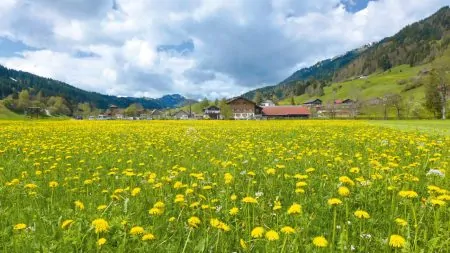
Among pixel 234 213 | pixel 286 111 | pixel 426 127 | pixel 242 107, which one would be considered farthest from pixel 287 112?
pixel 234 213

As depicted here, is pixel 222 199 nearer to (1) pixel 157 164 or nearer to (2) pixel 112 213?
(2) pixel 112 213

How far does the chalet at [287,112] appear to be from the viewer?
14312 cm

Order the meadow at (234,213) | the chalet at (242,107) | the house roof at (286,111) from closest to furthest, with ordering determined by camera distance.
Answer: the meadow at (234,213) → the house roof at (286,111) → the chalet at (242,107)

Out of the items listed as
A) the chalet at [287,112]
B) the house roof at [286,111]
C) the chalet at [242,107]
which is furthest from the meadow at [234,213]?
the chalet at [242,107]

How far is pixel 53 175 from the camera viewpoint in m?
7.00

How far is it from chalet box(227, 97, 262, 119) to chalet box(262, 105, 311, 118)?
7132 mm

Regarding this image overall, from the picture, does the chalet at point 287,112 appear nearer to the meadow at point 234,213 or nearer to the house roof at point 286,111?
the house roof at point 286,111

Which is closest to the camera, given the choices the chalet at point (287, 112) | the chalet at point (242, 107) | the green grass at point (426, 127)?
the green grass at point (426, 127)

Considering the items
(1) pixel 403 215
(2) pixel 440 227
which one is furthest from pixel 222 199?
(2) pixel 440 227

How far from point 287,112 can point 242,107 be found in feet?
65.7

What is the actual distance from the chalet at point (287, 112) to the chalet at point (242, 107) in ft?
23.4

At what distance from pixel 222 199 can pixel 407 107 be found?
106m

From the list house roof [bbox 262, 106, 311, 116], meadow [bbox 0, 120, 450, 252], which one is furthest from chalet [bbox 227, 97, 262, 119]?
meadow [bbox 0, 120, 450, 252]

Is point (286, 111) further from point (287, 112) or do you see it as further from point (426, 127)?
point (426, 127)
